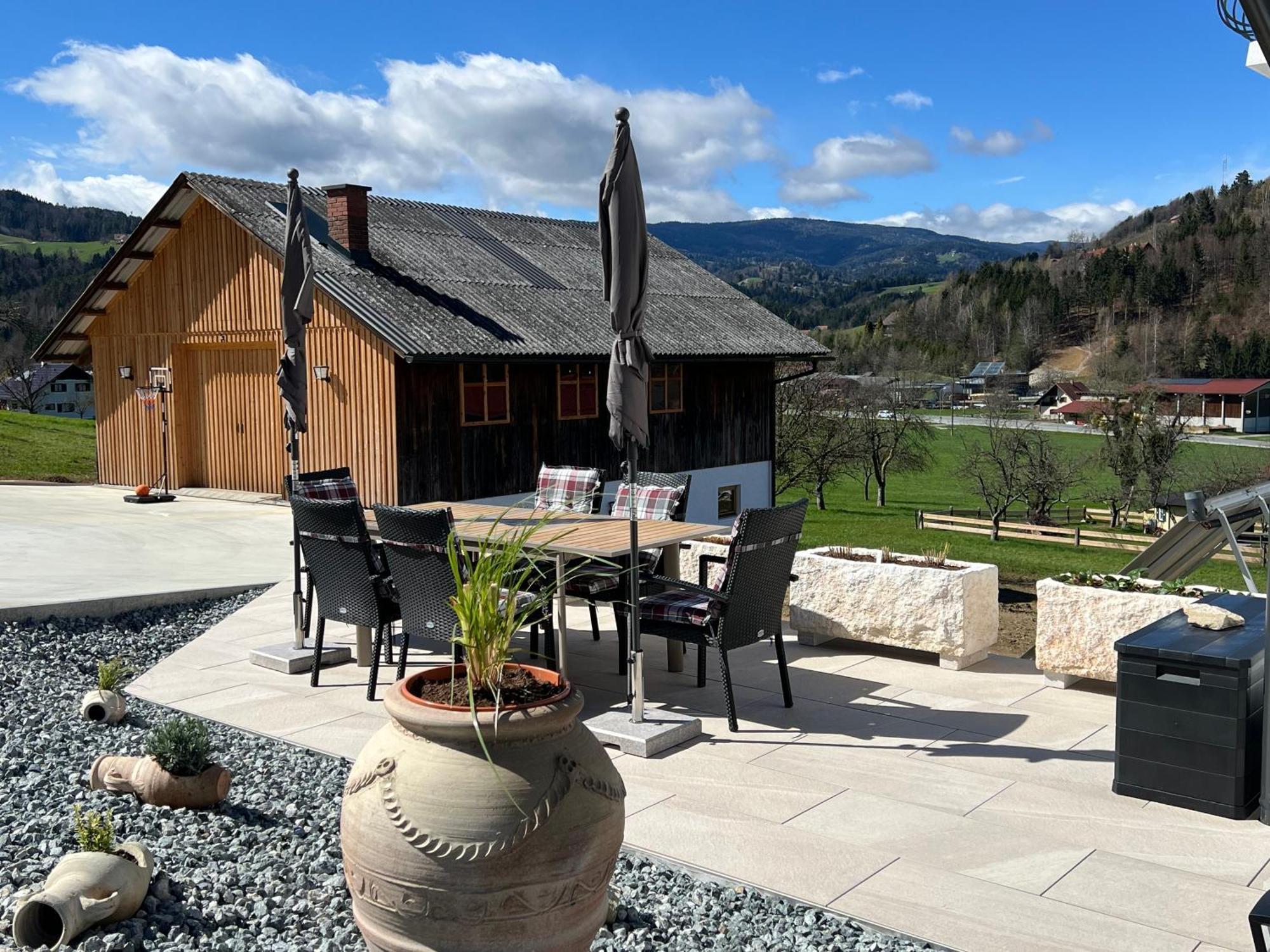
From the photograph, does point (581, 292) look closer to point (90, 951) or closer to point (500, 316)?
point (500, 316)

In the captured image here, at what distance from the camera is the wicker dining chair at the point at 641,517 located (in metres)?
6.62

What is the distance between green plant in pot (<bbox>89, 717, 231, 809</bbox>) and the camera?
434 cm

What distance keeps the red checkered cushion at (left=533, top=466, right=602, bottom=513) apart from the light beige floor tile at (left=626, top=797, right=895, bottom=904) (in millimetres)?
3614

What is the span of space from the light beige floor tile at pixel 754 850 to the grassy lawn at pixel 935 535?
13481 millimetres

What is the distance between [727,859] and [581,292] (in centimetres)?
1700

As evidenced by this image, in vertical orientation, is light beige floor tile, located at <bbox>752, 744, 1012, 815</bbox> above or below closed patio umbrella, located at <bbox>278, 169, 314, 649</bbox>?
below

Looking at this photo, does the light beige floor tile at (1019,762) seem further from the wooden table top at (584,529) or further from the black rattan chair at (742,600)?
the wooden table top at (584,529)

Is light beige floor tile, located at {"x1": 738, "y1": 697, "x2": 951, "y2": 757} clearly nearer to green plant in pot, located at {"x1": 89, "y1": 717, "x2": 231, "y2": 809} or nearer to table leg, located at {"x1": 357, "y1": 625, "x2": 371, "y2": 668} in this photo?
table leg, located at {"x1": 357, "y1": 625, "x2": 371, "y2": 668}

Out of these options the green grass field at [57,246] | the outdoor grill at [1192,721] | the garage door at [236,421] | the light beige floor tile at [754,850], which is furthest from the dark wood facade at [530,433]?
the green grass field at [57,246]

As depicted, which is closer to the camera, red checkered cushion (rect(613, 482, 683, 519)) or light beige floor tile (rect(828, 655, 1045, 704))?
light beige floor tile (rect(828, 655, 1045, 704))

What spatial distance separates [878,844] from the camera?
418cm

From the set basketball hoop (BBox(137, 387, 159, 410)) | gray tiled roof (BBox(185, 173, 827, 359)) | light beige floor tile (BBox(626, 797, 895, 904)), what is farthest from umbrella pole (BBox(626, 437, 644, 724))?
basketball hoop (BBox(137, 387, 159, 410))

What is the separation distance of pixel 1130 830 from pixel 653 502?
3796 mm

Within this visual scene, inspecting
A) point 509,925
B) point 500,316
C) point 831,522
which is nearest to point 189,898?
point 509,925
